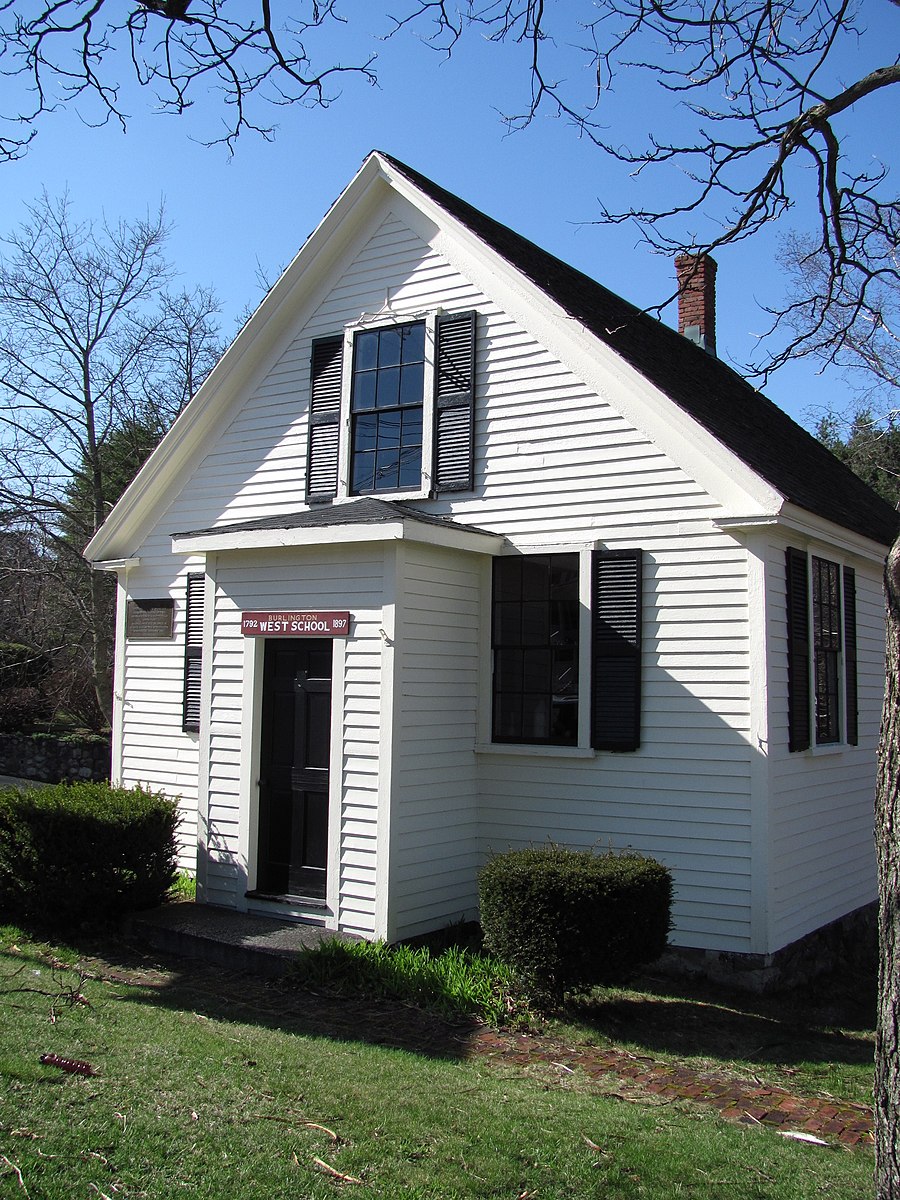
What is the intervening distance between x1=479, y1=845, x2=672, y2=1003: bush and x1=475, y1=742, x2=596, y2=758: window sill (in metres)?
A: 2.01

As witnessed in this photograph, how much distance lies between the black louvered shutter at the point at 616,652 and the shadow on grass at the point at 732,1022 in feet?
7.15

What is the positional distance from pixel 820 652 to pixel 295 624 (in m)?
5.29

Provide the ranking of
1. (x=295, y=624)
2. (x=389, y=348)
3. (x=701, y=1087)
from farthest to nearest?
(x=389, y=348)
(x=295, y=624)
(x=701, y=1087)

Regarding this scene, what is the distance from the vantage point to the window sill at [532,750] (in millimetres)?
10086

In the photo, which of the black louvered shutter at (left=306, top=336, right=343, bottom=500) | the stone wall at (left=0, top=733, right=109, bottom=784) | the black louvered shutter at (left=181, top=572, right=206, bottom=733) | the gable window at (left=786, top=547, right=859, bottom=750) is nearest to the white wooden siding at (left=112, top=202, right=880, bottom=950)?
the gable window at (left=786, top=547, right=859, bottom=750)

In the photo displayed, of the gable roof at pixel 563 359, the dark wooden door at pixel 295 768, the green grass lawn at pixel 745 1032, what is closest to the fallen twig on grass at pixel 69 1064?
the green grass lawn at pixel 745 1032

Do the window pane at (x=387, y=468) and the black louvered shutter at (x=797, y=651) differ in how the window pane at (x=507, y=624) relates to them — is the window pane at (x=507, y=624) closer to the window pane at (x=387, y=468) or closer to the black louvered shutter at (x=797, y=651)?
the window pane at (x=387, y=468)

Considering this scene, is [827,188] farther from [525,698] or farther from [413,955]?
[413,955]

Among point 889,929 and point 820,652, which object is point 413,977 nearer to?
point 889,929

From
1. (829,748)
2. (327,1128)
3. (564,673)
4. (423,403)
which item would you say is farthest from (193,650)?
(327,1128)

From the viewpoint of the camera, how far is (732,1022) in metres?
8.40

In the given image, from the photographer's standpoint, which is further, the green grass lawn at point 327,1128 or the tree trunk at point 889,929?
the green grass lawn at point 327,1128

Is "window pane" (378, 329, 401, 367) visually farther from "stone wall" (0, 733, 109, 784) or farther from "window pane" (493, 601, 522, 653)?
"stone wall" (0, 733, 109, 784)

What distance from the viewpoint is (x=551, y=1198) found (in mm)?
4750
